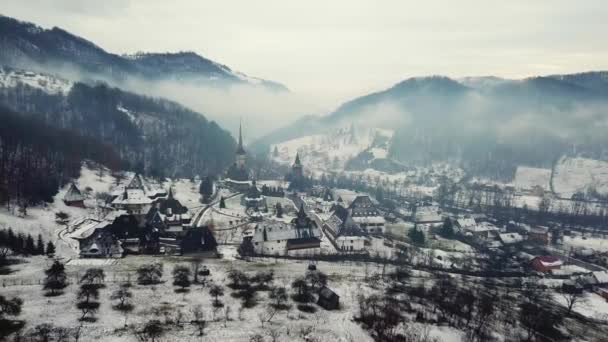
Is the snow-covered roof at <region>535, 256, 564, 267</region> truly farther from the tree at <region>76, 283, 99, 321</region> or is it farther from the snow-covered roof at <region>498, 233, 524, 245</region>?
the tree at <region>76, 283, 99, 321</region>

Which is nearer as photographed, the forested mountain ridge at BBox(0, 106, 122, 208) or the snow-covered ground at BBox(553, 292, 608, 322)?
the snow-covered ground at BBox(553, 292, 608, 322)

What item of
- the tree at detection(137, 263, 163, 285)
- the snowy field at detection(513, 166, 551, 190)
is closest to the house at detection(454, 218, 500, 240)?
the tree at detection(137, 263, 163, 285)

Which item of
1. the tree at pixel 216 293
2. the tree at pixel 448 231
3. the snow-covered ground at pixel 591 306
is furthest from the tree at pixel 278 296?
the tree at pixel 448 231

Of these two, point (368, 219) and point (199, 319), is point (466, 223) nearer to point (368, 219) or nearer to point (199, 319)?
point (368, 219)

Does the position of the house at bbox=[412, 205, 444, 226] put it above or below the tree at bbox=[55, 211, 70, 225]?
below

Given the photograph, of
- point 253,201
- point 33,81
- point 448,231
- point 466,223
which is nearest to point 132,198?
point 253,201

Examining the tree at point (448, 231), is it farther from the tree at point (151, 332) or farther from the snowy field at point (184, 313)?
the tree at point (151, 332)
